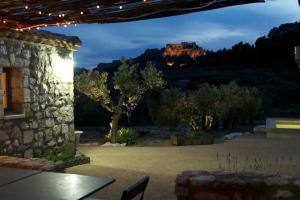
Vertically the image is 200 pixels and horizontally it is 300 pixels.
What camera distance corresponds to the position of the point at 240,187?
15.6 feet

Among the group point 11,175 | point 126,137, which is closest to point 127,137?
point 126,137

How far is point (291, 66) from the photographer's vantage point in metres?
38.7

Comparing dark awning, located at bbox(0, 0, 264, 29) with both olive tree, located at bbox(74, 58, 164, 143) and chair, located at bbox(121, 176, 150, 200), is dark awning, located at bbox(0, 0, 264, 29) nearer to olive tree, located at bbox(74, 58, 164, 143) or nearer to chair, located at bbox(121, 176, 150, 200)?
chair, located at bbox(121, 176, 150, 200)

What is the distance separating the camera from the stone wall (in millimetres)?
7762

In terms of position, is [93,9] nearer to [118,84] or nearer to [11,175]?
[11,175]

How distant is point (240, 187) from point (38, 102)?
5.13 m

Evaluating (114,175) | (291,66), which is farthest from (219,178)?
(291,66)

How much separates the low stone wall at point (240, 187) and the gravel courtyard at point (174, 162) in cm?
116

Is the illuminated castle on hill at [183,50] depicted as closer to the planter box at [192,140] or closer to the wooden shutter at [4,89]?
the planter box at [192,140]

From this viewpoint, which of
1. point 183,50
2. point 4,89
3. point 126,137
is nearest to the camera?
point 4,89

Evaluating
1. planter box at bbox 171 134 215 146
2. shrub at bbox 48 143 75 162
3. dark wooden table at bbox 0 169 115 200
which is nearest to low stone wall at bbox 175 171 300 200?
dark wooden table at bbox 0 169 115 200

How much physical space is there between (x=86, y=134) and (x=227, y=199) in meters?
13.1

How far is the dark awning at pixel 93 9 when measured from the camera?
5191mm

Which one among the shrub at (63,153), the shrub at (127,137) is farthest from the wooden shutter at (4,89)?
the shrub at (127,137)
